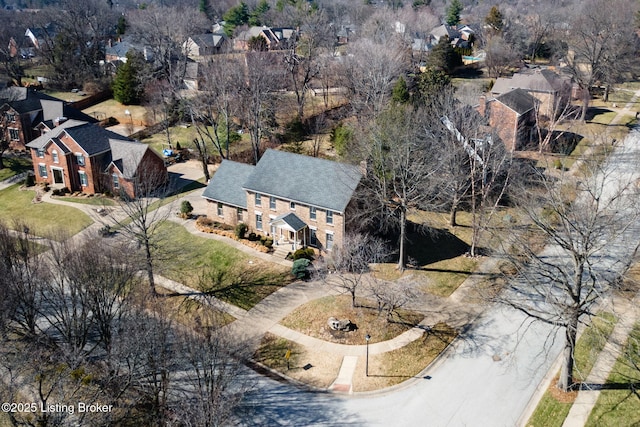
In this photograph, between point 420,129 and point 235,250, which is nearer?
point 235,250

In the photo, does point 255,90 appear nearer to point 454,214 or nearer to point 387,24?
point 454,214

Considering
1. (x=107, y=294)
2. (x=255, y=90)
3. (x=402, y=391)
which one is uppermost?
(x=255, y=90)

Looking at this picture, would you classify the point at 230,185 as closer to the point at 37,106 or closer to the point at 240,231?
the point at 240,231

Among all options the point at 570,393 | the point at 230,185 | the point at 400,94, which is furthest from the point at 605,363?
the point at 400,94

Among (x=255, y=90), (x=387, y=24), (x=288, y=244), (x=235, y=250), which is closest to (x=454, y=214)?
(x=288, y=244)

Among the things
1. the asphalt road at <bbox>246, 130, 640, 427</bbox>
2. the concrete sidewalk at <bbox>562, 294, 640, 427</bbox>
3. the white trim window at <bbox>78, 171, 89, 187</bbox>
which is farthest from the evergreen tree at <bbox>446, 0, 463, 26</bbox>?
the asphalt road at <bbox>246, 130, 640, 427</bbox>

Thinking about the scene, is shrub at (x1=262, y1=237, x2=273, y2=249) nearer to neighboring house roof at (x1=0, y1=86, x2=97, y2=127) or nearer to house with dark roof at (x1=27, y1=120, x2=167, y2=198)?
house with dark roof at (x1=27, y1=120, x2=167, y2=198)

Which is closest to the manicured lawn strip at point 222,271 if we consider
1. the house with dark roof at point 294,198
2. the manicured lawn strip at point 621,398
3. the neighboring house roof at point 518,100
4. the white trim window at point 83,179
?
the house with dark roof at point 294,198
